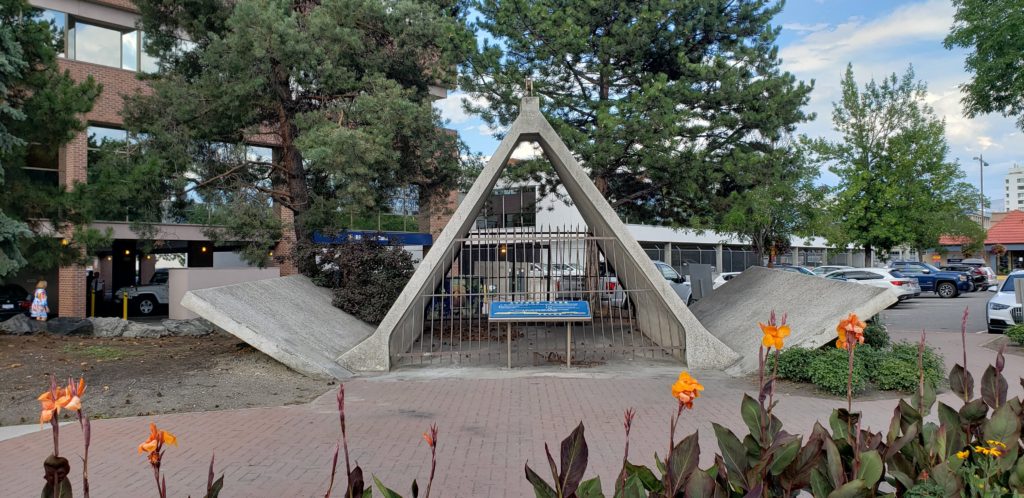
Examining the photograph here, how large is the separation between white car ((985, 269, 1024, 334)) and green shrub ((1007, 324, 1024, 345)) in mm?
2799

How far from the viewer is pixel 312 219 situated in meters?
15.5

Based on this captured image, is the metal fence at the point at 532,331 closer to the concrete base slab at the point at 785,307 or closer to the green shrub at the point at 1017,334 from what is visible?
the concrete base slab at the point at 785,307

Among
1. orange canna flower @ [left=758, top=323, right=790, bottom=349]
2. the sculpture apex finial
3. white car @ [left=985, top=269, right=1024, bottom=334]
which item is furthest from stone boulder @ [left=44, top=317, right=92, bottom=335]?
white car @ [left=985, top=269, right=1024, bottom=334]

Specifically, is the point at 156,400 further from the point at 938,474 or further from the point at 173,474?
the point at 938,474

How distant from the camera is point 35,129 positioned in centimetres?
1239

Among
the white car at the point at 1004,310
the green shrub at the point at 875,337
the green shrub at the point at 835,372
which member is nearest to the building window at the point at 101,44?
the green shrub at the point at 835,372

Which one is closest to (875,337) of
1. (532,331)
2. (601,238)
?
(601,238)

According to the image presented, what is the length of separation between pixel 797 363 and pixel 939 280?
81.8ft

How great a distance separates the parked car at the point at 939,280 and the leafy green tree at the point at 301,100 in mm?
23759

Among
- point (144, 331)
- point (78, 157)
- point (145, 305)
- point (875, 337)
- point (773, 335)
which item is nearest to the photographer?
point (773, 335)

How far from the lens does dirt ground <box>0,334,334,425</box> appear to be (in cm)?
825

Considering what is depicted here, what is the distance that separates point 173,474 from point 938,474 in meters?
5.47

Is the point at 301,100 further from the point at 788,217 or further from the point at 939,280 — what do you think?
the point at 939,280

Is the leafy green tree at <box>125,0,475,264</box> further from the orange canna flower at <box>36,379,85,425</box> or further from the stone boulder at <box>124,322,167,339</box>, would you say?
the orange canna flower at <box>36,379,85,425</box>
